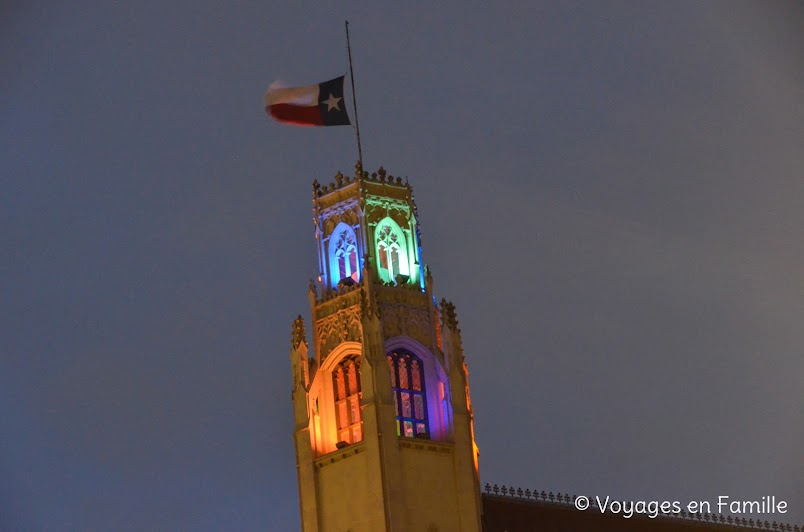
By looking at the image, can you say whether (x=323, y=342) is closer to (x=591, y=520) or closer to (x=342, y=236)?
(x=342, y=236)

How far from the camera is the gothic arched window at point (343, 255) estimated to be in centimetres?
10688

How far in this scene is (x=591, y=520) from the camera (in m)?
110

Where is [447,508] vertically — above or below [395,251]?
below

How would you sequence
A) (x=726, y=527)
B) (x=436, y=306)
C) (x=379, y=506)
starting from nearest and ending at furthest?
(x=379, y=506)
(x=436, y=306)
(x=726, y=527)

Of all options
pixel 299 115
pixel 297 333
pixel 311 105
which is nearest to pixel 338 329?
pixel 297 333

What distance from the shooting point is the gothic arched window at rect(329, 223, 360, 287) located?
4208 inches

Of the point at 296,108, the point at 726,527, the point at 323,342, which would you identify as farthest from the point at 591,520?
the point at 296,108

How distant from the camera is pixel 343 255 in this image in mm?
107312

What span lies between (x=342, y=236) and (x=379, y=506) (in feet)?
43.5

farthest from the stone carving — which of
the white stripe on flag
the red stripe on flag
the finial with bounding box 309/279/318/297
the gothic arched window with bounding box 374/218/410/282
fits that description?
the white stripe on flag

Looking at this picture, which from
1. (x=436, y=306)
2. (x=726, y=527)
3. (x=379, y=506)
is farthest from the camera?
(x=726, y=527)

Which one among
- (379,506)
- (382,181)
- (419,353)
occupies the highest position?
(382,181)

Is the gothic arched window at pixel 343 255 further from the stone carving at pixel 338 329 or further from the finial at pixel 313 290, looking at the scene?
the stone carving at pixel 338 329

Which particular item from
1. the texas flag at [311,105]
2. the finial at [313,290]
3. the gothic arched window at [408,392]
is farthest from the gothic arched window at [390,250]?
the texas flag at [311,105]
